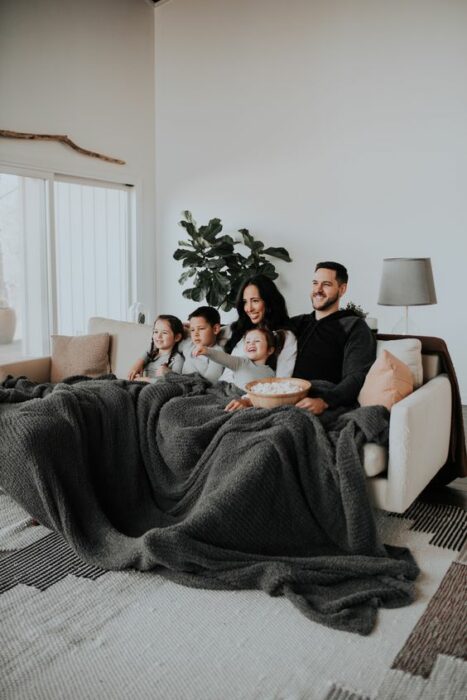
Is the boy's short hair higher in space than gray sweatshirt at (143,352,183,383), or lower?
higher

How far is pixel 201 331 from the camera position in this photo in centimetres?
340

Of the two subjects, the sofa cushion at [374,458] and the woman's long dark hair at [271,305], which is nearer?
the sofa cushion at [374,458]

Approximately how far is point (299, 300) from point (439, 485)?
8.98 ft

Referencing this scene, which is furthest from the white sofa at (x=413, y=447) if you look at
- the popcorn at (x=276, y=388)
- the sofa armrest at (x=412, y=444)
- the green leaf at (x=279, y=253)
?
the green leaf at (x=279, y=253)

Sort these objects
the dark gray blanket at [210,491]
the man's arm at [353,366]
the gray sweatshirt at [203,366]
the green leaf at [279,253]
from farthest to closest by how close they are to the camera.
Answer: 1. the green leaf at [279,253]
2. the gray sweatshirt at [203,366]
3. the man's arm at [353,366]
4. the dark gray blanket at [210,491]

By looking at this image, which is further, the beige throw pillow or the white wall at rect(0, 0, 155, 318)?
the white wall at rect(0, 0, 155, 318)

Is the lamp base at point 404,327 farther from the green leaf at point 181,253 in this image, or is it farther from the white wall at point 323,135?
the green leaf at point 181,253

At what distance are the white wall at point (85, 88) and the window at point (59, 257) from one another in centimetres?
17

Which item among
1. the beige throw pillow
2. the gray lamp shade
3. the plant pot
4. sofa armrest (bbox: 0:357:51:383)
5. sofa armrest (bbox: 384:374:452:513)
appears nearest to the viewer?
sofa armrest (bbox: 384:374:452:513)

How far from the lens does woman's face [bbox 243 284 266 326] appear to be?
326 cm

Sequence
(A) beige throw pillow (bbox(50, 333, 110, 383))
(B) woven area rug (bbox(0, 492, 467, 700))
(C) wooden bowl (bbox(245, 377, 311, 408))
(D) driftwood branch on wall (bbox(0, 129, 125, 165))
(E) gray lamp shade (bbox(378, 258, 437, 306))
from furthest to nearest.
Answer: (D) driftwood branch on wall (bbox(0, 129, 125, 165)) → (E) gray lamp shade (bbox(378, 258, 437, 306)) → (A) beige throw pillow (bbox(50, 333, 110, 383)) → (C) wooden bowl (bbox(245, 377, 311, 408)) → (B) woven area rug (bbox(0, 492, 467, 700))

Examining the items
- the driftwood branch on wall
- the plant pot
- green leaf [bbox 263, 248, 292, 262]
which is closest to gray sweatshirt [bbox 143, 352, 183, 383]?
the plant pot

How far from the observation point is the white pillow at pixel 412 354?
2.99 meters

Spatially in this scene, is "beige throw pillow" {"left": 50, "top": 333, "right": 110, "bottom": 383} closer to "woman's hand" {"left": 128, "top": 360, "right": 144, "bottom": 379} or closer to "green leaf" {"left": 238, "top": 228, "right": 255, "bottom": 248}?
"woman's hand" {"left": 128, "top": 360, "right": 144, "bottom": 379}
